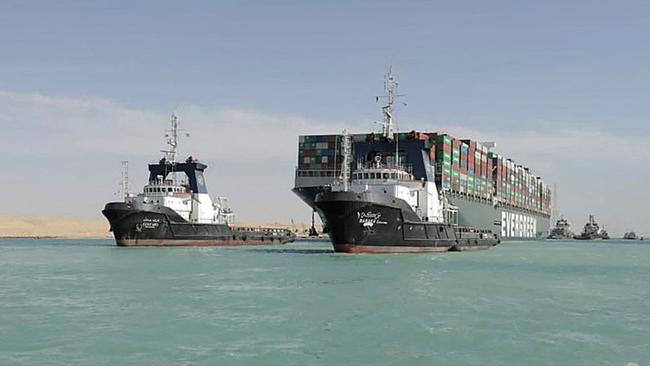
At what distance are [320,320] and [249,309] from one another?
3287 millimetres

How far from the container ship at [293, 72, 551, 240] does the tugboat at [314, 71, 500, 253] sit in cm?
205

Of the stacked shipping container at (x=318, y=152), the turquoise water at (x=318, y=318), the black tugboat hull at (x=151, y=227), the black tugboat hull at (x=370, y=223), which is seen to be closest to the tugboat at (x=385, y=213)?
the black tugboat hull at (x=370, y=223)

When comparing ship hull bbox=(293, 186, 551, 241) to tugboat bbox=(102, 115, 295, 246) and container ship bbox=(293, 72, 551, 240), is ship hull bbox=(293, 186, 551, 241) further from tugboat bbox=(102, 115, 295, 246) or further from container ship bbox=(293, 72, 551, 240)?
tugboat bbox=(102, 115, 295, 246)

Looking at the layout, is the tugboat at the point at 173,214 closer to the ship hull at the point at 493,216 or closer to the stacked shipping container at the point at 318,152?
the ship hull at the point at 493,216

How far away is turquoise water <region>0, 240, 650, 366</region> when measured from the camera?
16.2 meters

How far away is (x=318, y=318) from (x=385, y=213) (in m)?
27.2

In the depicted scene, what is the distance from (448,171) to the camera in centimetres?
9856

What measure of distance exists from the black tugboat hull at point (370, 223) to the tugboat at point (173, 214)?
67.0 feet

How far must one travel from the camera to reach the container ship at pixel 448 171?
60.5 metres

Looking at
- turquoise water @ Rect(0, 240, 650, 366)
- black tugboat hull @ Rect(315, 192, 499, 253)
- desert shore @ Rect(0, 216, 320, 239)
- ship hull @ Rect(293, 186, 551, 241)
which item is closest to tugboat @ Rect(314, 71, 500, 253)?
black tugboat hull @ Rect(315, 192, 499, 253)

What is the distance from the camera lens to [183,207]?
225ft

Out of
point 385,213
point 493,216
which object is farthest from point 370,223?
point 493,216

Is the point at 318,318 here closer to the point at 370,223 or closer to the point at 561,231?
the point at 370,223

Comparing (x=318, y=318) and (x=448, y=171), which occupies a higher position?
(x=448, y=171)
